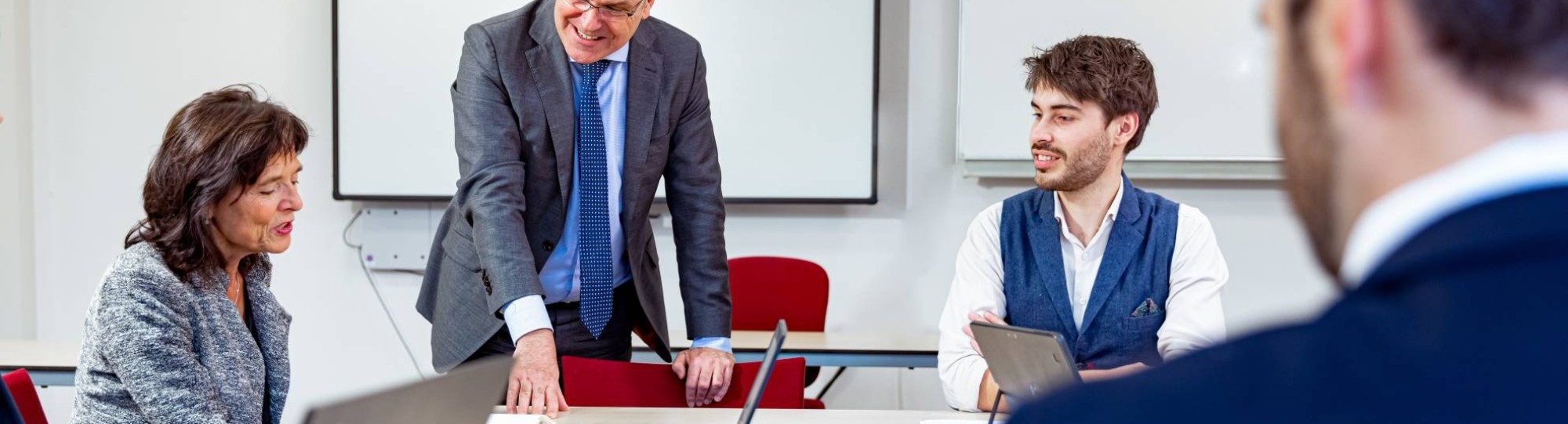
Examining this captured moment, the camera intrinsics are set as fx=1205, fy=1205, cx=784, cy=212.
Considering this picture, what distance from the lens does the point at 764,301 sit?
3549 millimetres

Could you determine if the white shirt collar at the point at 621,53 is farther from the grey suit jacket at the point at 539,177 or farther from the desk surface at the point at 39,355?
the desk surface at the point at 39,355

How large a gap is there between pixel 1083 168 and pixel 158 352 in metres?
1.58

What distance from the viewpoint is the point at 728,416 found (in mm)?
1953

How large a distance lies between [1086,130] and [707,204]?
74cm

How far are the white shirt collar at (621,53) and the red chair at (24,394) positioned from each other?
1073 mm

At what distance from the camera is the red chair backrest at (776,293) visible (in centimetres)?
353

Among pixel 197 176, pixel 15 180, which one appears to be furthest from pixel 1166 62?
pixel 15 180

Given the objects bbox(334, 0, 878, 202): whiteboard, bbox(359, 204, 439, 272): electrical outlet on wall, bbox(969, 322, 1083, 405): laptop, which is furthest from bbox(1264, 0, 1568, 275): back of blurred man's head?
bbox(359, 204, 439, 272): electrical outlet on wall

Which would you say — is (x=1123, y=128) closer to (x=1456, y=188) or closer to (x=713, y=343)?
(x=713, y=343)

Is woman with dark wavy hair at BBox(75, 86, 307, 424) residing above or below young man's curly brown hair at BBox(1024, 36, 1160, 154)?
below

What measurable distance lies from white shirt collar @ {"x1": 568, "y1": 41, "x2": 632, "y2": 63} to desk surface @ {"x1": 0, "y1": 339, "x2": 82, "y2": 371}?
1.67 m

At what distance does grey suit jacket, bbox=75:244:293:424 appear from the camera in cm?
157

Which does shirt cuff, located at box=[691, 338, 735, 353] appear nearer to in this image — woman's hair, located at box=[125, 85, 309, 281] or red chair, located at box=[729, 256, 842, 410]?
woman's hair, located at box=[125, 85, 309, 281]

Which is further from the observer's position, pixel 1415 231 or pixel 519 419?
pixel 519 419
